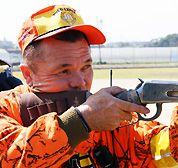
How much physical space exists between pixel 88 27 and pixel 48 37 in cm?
36

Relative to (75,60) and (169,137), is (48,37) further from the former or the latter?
(169,137)

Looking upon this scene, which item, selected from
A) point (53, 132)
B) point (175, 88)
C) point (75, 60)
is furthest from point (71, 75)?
point (175, 88)

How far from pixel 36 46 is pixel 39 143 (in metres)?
0.88

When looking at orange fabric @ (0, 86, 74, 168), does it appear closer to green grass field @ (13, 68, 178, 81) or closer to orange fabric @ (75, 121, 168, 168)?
orange fabric @ (75, 121, 168, 168)

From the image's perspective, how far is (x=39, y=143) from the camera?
146 centimetres

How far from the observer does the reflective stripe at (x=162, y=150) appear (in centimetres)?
205

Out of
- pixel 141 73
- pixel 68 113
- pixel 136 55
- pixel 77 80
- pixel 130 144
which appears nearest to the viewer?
pixel 68 113

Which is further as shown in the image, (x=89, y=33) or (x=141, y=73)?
(x=141, y=73)

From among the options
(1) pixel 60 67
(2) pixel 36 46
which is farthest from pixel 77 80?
(2) pixel 36 46

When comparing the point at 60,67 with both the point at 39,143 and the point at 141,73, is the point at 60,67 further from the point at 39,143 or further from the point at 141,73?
the point at 141,73

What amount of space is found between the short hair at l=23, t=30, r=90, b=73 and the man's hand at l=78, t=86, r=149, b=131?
25.8 inches

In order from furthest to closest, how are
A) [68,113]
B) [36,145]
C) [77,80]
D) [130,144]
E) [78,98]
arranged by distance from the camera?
[130,144] → [77,80] → [78,98] → [68,113] → [36,145]

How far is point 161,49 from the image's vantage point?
37.2 meters

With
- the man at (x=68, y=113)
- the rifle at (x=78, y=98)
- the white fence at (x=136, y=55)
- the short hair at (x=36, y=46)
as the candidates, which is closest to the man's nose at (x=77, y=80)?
the man at (x=68, y=113)
